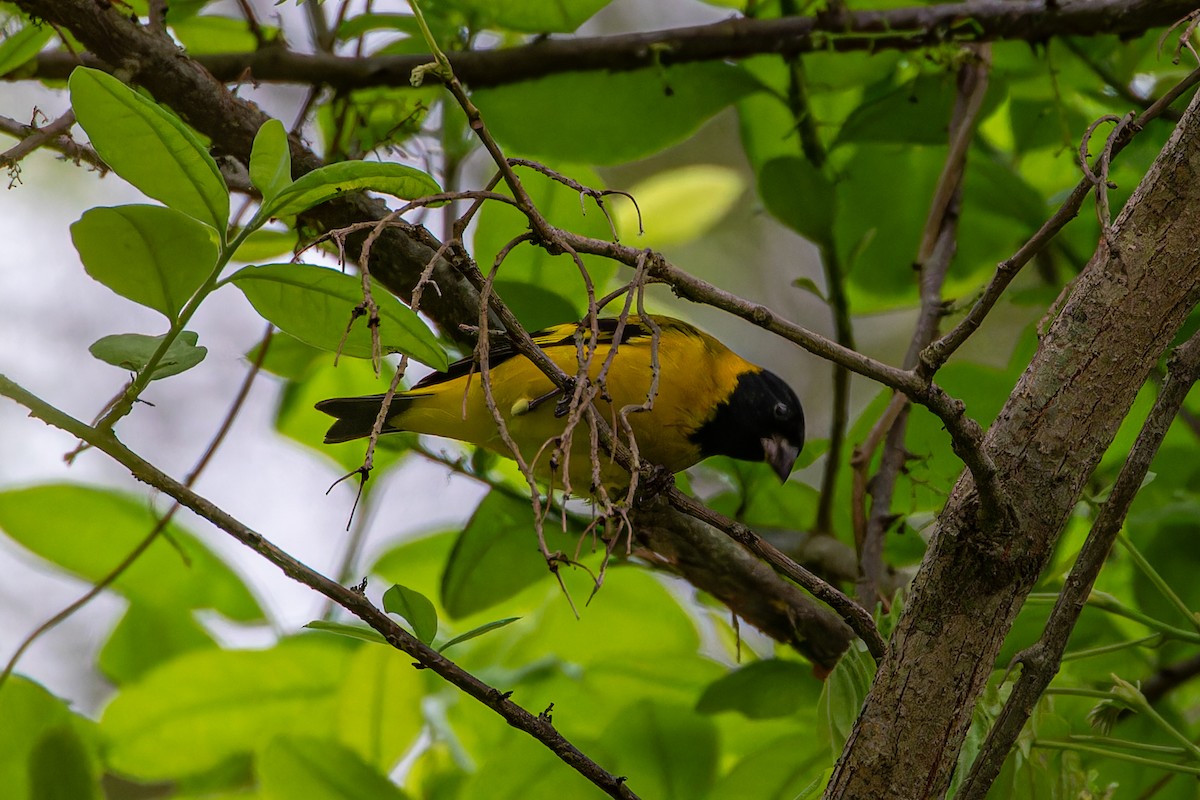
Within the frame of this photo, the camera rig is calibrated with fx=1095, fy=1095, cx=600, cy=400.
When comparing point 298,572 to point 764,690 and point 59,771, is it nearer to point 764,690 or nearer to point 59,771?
point 59,771

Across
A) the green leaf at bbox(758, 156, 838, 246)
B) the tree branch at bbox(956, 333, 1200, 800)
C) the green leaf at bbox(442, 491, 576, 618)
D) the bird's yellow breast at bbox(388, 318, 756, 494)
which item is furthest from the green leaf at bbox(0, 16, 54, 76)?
the tree branch at bbox(956, 333, 1200, 800)

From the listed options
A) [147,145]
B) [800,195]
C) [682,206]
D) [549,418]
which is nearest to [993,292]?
[147,145]

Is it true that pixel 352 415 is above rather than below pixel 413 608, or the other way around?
above

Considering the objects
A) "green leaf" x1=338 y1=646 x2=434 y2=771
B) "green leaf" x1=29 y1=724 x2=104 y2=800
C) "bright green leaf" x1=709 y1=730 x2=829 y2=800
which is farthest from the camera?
"green leaf" x1=338 y1=646 x2=434 y2=771

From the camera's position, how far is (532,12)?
191 cm

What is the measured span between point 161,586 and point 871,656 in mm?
1518

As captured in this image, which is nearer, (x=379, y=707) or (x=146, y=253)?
(x=146, y=253)

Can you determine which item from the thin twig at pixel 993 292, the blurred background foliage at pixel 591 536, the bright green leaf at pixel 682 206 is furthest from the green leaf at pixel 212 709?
the thin twig at pixel 993 292

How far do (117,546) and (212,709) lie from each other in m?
0.39

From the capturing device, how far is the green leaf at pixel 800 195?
2027 millimetres

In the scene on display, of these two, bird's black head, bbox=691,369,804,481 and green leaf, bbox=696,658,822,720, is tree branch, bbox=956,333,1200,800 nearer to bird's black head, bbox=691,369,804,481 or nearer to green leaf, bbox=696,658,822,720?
green leaf, bbox=696,658,822,720

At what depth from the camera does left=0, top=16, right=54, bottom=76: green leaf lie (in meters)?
1.62

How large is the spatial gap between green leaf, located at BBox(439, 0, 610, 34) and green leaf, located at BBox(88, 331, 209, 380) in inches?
39.0

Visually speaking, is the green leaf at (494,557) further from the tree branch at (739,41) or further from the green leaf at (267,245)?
the tree branch at (739,41)
